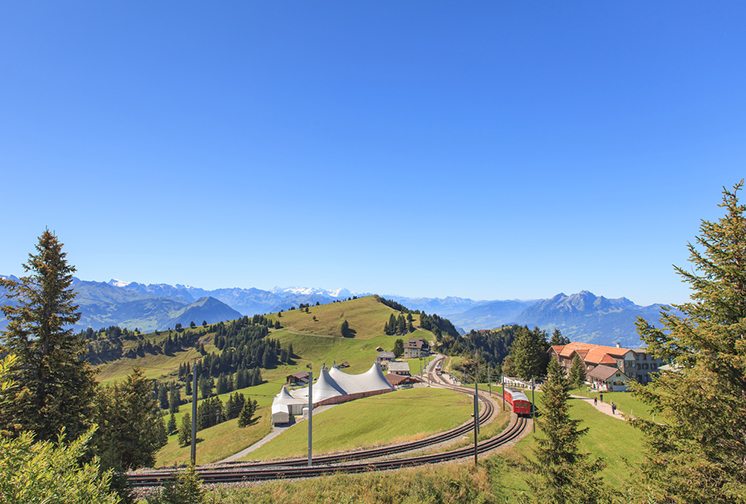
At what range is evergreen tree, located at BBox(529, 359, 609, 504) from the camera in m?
21.9

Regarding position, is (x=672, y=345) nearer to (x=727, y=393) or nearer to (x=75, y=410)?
(x=727, y=393)

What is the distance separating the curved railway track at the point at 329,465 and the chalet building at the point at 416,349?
119 m

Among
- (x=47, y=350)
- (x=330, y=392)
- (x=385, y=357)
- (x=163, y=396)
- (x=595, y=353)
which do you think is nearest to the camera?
(x=47, y=350)

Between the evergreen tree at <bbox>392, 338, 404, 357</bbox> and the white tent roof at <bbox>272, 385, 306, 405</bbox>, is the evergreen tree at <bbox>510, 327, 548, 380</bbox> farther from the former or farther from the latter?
the evergreen tree at <bbox>392, 338, 404, 357</bbox>

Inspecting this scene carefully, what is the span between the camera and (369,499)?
24828 mm

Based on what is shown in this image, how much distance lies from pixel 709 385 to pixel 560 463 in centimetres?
1471

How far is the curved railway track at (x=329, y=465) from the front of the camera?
30547 millimetres

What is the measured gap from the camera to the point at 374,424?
6034 centimetres

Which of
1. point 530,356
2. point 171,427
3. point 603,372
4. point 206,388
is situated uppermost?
point 530,356

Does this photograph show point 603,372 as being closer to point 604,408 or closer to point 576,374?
point 576,374

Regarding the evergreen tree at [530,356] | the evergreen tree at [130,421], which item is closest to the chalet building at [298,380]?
the evergreen tree at [530,356]

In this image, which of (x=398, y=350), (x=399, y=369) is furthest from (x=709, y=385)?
(x=398, y=350)

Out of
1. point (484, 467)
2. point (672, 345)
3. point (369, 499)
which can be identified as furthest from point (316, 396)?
point (672, 345)

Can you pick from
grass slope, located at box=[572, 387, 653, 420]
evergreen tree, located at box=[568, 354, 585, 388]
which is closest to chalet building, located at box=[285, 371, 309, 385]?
evergreen tree, located at box=[568, 354, 585, 388]
